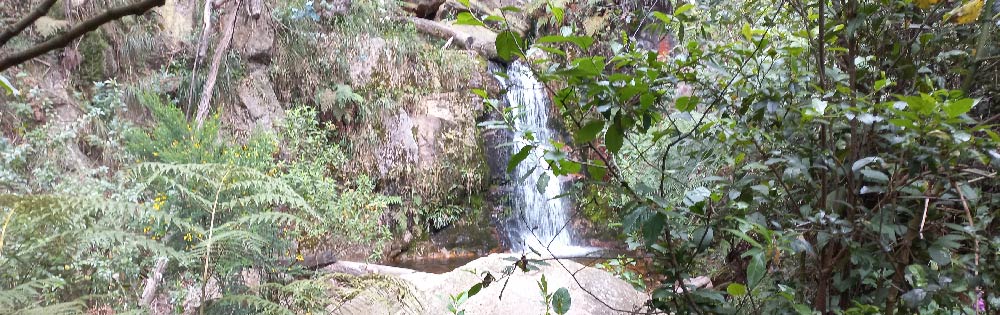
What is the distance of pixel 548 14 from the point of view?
26.6 feet

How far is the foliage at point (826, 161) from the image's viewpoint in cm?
111

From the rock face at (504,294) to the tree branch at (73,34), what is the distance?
1.89 metres

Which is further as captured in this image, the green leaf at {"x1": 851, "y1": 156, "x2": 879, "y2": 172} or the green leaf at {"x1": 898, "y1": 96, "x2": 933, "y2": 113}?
the green leaf at {"x1": 851, "y1": 156, "x2": 879, "y2": 172}

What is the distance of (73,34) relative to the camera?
75 centimetres

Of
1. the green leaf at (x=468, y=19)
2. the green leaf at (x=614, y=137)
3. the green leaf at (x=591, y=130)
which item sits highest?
the green leaf at (x=468, y=19)

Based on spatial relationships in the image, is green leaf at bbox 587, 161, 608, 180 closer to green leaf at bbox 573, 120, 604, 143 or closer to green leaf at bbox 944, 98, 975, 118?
green leaf at bbox 573, 120, 604, 143

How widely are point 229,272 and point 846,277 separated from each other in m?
2.16

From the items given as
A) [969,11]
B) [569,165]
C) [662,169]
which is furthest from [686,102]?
[969,11]

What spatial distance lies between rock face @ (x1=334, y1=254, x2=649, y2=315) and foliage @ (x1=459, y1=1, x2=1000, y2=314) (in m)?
1.35

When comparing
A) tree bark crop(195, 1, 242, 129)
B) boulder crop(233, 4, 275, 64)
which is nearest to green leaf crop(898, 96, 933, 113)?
tree bark crop(195, 1, 242, 129)

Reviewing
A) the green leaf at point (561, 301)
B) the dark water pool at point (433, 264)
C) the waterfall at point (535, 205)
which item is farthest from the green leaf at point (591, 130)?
the waterfall at point (535, 205)

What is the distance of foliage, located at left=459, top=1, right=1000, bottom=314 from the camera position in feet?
3.64

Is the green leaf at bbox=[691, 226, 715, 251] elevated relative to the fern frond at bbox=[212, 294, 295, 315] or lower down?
elevated

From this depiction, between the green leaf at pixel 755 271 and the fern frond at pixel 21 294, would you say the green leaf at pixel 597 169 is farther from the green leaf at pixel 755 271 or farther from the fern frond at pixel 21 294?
the fern frond at pixel 21 294
